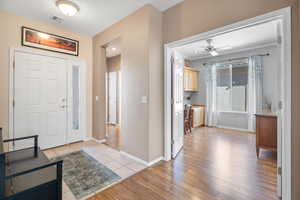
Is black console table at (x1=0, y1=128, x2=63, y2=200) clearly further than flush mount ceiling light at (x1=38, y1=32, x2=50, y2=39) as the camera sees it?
No

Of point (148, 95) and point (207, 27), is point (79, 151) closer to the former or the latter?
point (148, 95)

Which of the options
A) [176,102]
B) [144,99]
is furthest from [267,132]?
[144,99]

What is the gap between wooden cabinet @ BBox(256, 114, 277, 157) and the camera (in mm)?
2551

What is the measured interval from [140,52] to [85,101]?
213 centimetres

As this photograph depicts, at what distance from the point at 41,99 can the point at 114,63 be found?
123 inches

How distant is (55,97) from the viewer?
321 cm

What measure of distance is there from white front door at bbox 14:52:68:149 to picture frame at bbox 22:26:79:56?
225 mm

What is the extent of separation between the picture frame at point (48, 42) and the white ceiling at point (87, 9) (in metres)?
0.28

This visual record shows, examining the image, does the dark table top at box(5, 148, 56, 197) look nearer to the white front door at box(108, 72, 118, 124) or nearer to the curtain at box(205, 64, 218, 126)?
the white front door at box(108, 72, 118, 124)

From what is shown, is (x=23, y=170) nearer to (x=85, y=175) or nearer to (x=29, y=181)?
(x=29, y=181)

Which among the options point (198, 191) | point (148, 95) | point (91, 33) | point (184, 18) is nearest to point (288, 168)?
point (198, 191)

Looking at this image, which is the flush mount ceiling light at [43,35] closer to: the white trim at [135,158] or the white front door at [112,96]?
the white front door at [112,96]

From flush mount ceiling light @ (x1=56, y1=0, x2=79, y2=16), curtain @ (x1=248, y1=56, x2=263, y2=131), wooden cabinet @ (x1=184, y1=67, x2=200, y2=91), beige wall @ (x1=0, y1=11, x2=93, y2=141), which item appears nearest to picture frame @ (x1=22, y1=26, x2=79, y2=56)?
beige wall @ (x1=0, y1=11, x2=93, y2=141)

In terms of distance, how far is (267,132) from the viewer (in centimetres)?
261
